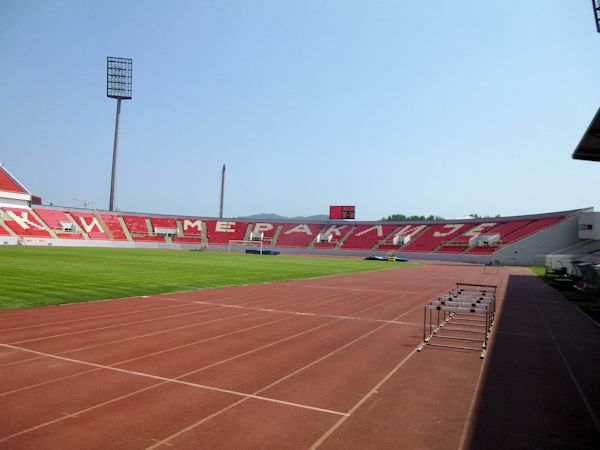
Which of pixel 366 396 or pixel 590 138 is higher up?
pixel 590 138

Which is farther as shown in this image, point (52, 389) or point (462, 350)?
point (462, 350)

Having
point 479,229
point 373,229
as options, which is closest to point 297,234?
point 373,229

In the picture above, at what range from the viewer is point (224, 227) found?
298ft

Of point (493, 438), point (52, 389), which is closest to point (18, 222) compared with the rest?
point (52, 389)

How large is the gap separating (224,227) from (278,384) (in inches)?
3376

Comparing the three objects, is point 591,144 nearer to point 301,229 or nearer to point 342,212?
point 342,212

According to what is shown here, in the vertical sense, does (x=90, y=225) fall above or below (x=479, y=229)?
below

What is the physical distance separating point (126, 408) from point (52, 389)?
148cm

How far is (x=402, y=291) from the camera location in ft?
69.2

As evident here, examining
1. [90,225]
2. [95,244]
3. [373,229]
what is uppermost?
[373,229]

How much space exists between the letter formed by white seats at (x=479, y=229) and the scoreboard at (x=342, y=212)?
25.4m

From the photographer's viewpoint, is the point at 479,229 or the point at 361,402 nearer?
the point at 361,402

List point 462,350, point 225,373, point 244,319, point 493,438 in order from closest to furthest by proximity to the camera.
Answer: point 493,438
point 225,373
point 462,350
point 244,319

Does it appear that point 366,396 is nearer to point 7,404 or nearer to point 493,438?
point 493,438
